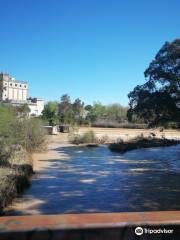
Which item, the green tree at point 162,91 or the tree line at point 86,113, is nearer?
the green tree at point 162,91

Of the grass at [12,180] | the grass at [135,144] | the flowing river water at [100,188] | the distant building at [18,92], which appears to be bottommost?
the flowing river water at [100,188]

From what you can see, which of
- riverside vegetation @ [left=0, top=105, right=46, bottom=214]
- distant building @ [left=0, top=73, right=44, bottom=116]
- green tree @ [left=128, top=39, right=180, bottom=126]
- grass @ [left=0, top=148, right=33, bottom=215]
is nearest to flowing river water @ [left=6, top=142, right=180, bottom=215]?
grass @ [left=0, top=148, right=33, bottom=215]

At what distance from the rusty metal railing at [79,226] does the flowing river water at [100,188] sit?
8.72 meters

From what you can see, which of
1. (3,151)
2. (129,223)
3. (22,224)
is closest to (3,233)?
(22,224)

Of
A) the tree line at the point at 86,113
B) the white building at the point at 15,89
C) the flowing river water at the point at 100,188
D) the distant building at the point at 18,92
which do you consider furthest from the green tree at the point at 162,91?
the white building at the point at 15,89

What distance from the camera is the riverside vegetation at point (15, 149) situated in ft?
41.9

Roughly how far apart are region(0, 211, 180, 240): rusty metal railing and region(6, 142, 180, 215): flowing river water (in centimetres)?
872

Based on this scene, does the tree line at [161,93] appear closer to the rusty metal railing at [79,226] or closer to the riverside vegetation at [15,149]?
the riverside vegetation at [15,149]

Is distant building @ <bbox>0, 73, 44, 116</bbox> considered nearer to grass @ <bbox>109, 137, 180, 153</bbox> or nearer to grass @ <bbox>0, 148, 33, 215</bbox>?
grass @ <bbox>109, 137, 180, 153</bbox>

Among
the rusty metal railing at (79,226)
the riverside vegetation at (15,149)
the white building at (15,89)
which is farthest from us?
the white building at (15,89)

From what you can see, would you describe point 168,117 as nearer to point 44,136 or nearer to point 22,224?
point 44,136

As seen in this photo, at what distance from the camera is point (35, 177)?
17.2 metres

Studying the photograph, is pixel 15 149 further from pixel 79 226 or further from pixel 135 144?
pixel 79 226

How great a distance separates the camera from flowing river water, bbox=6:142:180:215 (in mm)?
11637
